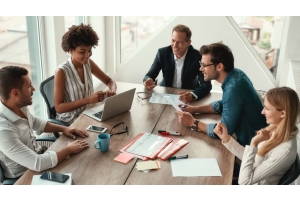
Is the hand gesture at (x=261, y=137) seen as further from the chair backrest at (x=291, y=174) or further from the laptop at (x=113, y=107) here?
the laptop at (x=113, y=107)

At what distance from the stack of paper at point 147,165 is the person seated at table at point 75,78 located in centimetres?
91

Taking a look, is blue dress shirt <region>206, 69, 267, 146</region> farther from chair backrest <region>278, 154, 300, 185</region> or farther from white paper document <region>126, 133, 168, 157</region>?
chair backrest <region>278, 154, 300, 185</region>

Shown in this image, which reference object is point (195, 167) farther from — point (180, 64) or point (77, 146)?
point (180, 64)

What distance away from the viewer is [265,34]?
14.7 ft

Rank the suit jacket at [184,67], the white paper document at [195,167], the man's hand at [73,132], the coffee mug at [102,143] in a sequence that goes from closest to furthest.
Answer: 1. the white paper document at [195,167]
2. the coffee mug at [102,143]
3. the man's hand at [73,132]
4. the suit jacket at [184,67]

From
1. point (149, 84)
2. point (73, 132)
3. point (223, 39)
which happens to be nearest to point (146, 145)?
point (73, 132)

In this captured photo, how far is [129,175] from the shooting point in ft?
5.96

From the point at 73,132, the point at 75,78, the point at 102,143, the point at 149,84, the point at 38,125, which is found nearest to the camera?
the point at 102,143

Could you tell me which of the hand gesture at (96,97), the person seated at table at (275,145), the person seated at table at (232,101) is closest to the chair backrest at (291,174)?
the person seated at table at (275,145)

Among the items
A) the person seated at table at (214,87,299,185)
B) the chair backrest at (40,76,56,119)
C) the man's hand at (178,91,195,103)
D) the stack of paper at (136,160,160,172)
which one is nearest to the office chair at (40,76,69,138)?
the chair backrest at (40,76,56,119)

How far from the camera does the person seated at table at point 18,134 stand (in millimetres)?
1834

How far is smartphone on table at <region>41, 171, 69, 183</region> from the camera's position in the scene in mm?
1736

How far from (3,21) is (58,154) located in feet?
5.88

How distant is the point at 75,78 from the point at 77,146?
882 mm
